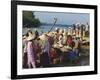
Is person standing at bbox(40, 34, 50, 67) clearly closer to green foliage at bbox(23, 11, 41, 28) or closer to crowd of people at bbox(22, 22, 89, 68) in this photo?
crowd of people at bbox(22, 22, 89, 68)

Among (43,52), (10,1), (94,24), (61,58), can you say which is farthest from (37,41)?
(94,24)

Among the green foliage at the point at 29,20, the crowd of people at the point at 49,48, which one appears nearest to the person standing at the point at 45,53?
the crowd of people at the point at 49,48

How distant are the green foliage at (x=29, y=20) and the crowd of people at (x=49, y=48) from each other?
6 centimetres

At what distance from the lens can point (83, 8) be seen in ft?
6.77

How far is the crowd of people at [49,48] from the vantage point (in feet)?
6.26

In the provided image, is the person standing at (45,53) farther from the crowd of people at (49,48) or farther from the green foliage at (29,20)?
the green foliage at (29,20)

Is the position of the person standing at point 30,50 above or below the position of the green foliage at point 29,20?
below

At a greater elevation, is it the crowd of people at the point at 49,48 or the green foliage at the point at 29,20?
the green foliage at the point at 29,20

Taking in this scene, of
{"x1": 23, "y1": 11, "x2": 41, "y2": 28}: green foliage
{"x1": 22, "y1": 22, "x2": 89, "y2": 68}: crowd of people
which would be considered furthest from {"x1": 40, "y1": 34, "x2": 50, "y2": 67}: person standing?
{"x1": 23, "y1": 11, "x2": 41, "y2": 28}: green foliage

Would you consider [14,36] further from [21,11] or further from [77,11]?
[77,11]

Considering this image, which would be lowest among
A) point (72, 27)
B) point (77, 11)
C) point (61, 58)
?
point (61, 58)

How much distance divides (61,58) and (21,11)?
534 millimetres

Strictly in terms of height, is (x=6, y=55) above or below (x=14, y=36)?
below

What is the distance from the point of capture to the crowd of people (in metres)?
1.91
